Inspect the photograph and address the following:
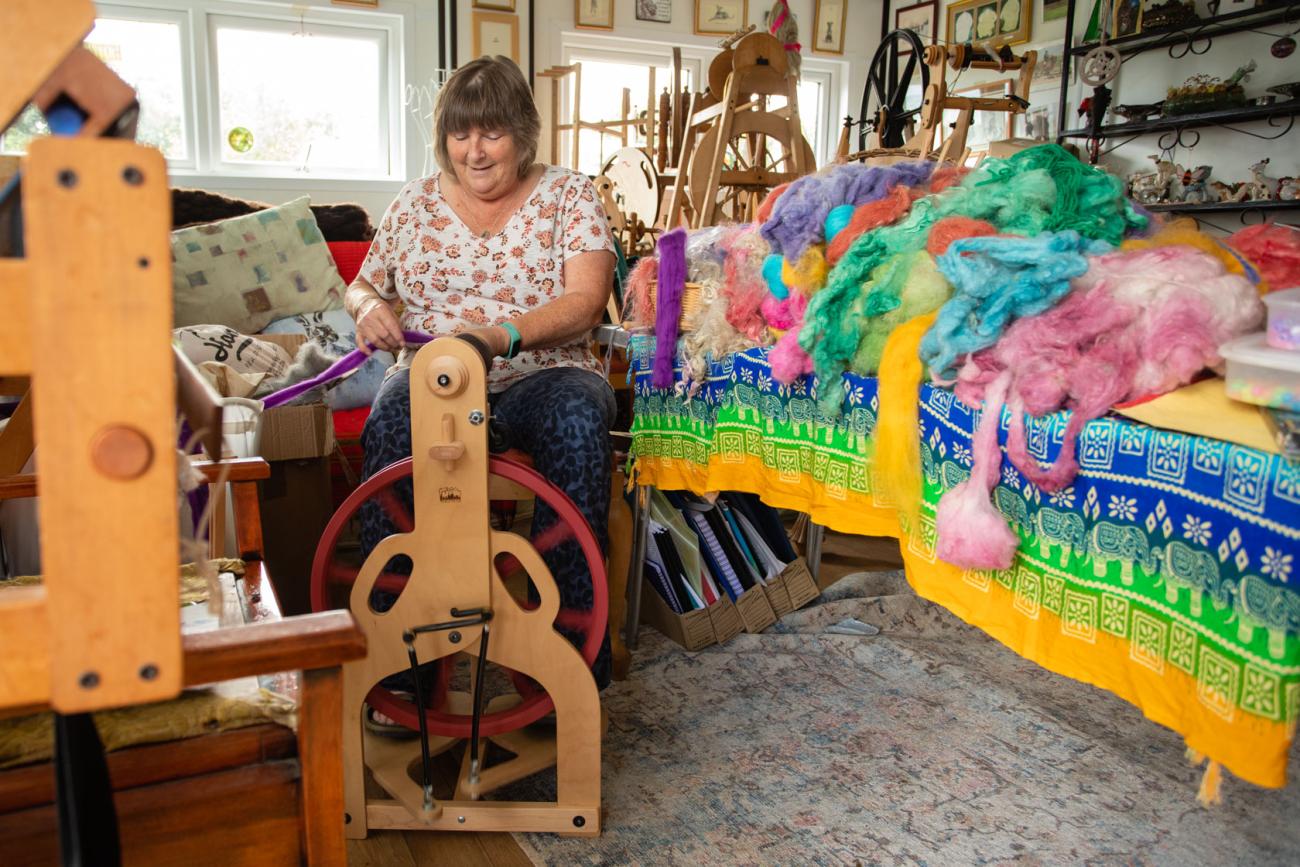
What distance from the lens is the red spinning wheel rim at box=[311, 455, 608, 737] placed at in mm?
1432

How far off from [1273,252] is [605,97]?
4.73 m

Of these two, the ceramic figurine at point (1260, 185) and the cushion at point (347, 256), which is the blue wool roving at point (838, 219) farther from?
the ceramic figurine at point (1260, 185)

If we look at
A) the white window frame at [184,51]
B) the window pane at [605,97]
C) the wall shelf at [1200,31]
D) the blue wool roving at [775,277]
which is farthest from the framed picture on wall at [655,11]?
the blue wool roving at [775,277]

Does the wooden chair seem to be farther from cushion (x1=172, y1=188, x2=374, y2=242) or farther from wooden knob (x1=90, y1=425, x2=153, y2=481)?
cushion (x1=172, y1=188, x2=374, y2=242)

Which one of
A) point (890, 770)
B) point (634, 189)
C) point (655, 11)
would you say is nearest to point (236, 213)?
point (634, 189)

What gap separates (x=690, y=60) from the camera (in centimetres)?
575

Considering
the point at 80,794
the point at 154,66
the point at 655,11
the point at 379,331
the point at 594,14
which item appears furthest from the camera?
the point at 655,11

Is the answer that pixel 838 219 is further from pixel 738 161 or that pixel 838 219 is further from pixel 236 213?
pixel 236 213

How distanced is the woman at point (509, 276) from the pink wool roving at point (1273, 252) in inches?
40.3

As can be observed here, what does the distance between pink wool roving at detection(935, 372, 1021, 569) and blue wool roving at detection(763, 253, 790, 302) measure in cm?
54

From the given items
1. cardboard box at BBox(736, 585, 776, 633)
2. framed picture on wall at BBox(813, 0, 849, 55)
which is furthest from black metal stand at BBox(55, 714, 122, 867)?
framed picture on wall at BBox(813, 0, 849, 55)

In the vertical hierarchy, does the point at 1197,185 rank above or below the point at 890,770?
above

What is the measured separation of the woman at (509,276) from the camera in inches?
64.6

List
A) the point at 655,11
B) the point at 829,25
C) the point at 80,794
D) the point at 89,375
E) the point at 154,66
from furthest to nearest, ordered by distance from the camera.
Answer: the point at 829,25, the point at 655,11, the point at 154,66, the point at 80,794, the point at 89,375
